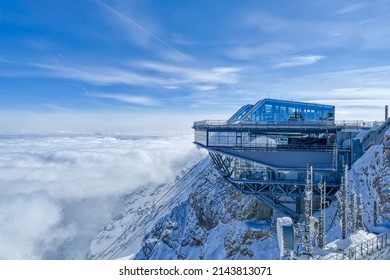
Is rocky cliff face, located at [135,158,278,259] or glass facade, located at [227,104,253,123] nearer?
rocky cliff face, located at [135,158,278,259]

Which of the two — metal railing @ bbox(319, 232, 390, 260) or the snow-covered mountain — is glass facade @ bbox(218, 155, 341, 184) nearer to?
the snow-covered mountain

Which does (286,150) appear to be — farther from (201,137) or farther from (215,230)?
(215,230)

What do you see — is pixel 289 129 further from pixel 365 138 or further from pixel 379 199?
pixel 379 199

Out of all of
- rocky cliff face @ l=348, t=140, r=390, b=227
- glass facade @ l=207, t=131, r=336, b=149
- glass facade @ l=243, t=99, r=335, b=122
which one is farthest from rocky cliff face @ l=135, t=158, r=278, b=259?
glass facade @ l=243, t=99, r=335, b=122

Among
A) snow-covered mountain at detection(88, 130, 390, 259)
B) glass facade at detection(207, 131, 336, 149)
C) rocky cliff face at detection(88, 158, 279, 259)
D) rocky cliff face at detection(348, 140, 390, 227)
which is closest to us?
rocky cliff face at detection(348, 140, 390, 227)

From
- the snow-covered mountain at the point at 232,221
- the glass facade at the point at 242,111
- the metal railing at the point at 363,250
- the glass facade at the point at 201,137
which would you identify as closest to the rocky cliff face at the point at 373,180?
the snow-covered mountain at the point at 232,221

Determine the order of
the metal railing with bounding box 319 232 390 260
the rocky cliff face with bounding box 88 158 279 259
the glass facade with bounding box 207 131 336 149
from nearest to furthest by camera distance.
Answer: the metal railing with bounding box 319 232 390 260, the glass facade with bounding box 207 131 336 149, the rocky cliff face with bounding box 88 158 279 259
